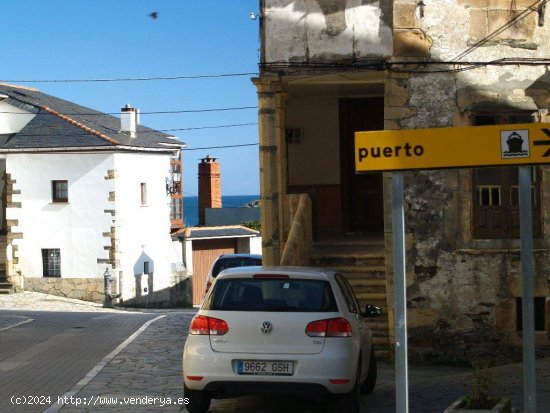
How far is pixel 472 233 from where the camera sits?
14789 mm

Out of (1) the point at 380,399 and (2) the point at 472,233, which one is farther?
(2) the point at 472,233

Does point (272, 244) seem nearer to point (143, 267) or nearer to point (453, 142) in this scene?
point (453, 142)

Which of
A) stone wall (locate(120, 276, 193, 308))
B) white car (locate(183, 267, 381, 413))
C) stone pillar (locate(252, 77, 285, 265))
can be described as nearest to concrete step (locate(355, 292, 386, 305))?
stone pillar (locate(252, 77, 285, 265))

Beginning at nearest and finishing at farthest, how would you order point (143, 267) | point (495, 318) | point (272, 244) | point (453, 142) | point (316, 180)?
point (453, 142) → point (495, 318) → point (272, 244) → point (316, 180) → point (143, 267)

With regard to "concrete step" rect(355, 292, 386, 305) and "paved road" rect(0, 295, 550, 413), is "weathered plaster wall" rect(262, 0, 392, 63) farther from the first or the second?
"paved road" rect(0, 295, 550, 413)

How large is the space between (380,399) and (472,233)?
164 inches

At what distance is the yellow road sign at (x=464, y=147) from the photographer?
7.71 metres

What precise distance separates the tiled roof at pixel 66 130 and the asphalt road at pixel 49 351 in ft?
46.3

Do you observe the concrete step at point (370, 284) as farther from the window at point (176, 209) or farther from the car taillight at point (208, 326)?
the window at point (176, 209)

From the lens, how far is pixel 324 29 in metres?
15.2

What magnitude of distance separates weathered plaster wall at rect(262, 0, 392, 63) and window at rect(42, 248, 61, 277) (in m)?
25.2

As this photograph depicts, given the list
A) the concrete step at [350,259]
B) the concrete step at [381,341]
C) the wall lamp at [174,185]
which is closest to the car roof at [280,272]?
the concrete step at [381,341]

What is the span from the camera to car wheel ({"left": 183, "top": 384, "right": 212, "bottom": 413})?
32.9 ft

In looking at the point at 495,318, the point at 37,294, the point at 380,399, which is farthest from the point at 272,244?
the point at 37,294
